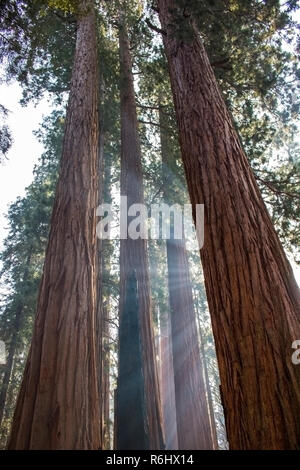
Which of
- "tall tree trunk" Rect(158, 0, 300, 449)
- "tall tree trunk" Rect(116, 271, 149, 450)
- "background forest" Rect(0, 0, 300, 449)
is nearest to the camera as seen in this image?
"tall tree trunk" Rect(158, 0, 300, 449)

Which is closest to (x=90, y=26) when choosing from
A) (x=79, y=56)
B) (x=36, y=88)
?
(x=79, y=56)

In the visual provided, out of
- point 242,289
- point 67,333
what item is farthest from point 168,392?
point 242,289

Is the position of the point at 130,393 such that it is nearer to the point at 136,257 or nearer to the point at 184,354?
the point at 136,257

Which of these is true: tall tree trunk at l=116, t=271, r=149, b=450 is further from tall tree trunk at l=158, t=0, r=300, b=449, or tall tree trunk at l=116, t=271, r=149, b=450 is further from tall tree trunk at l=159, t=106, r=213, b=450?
tall tree trunk at l=159, t=106, r=213, b=450

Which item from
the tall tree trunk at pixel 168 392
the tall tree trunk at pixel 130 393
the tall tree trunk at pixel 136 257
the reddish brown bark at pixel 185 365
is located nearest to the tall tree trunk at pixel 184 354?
the reddish brown bark at pixel 185 365

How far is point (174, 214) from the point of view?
925cm

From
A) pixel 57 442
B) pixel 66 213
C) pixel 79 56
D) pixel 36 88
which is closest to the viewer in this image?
pixel 57 442

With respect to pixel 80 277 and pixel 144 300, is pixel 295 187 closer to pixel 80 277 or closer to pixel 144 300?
pixel 144 300

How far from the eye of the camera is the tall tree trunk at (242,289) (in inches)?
65.2

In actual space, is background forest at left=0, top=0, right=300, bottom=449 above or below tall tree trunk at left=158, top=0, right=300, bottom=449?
above

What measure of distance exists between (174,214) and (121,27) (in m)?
6.32

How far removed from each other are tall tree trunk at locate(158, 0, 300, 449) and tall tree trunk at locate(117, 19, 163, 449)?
11.1 feet

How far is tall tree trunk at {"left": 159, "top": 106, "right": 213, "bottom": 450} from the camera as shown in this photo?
604cm

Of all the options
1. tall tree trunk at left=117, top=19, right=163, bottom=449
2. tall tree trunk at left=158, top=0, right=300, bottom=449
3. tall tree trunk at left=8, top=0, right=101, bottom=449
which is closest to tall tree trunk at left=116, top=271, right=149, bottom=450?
tall tree trunk at left=117, top=19, right=163, bottom=449
